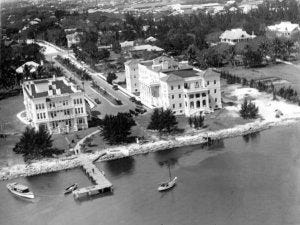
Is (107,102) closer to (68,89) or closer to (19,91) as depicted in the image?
(68,89)

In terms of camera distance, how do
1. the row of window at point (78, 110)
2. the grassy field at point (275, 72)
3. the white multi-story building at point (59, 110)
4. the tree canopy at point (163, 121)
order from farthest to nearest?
the grassy field at point (275, 72) < the row of window at point (78, 110) < the white multi-story building at point (59, 110) < the tree canopy at point (163, 121)

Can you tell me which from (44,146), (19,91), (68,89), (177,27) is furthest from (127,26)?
(44,146)

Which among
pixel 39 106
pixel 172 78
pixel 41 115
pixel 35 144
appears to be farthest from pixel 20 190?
pixel 172 78

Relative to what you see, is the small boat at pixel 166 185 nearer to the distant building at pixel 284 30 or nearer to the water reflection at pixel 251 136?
the water reflection at pixel 251 136

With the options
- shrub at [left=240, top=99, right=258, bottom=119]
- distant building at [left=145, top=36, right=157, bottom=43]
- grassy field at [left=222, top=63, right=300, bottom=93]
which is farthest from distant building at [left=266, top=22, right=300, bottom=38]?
shrub at [left=240, top=99, right=258, bottom=119]

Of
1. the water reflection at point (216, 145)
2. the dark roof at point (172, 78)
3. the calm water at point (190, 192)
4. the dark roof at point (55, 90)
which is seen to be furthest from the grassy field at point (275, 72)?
the dark roof at point (55, 90)

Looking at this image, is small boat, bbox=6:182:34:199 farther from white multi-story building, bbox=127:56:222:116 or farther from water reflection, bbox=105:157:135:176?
white multi-story building, bbox=127:56:222:116

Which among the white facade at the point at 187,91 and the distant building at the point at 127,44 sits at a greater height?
the white facade at the point at 187,91
